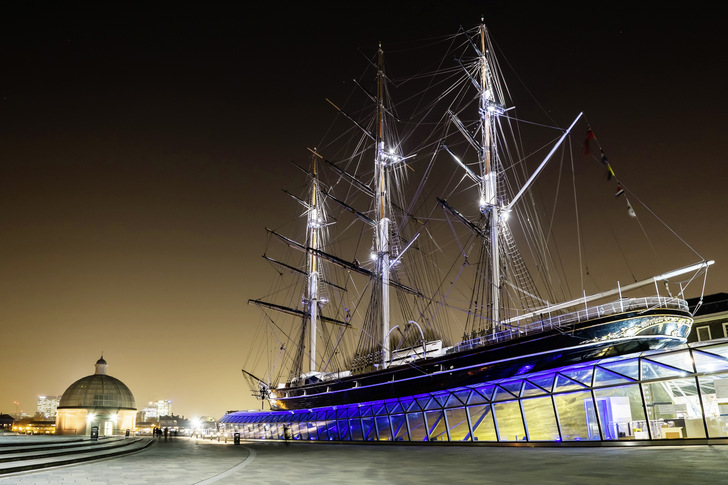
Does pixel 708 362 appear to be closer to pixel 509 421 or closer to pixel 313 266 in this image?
pixel 509 421

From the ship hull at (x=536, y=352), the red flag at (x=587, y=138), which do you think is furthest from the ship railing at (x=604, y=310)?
the red flag at (x=587, y=138)

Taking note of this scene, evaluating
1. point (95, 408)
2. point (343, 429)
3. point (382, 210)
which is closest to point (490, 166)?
point (382, 210)

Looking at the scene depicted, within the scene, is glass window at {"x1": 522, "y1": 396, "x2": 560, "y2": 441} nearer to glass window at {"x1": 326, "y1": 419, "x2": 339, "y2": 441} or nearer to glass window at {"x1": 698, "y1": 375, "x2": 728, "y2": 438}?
glass window at {"x1": 698, "y1": 375, "x2": 728, "y2": 438}

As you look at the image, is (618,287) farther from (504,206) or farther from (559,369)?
(504,206)

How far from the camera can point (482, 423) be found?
29.0 meters

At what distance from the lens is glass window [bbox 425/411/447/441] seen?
31.8 m

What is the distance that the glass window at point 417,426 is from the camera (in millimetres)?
33375

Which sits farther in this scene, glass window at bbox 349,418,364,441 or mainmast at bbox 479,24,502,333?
glass window at bbox 349,418,364,441

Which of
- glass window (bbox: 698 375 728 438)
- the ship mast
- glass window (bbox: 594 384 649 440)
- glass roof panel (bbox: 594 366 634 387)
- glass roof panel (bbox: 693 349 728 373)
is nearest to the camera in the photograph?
glass window (bbox: 698 375 728 438)

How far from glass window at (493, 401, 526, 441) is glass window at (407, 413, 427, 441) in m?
6.62

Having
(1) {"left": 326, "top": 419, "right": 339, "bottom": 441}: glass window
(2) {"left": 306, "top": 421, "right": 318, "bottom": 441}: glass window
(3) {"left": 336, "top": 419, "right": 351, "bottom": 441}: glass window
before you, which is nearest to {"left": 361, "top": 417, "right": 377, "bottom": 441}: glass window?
(3) {"left": 336, "top": 419, "right": 351, "bottom": 441}: glass window

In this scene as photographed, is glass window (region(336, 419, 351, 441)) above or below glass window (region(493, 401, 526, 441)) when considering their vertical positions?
below

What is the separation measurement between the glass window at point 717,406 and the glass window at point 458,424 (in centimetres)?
1269

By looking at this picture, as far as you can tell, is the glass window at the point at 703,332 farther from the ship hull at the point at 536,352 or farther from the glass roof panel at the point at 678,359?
the glass roof panel at the point at 678,359
